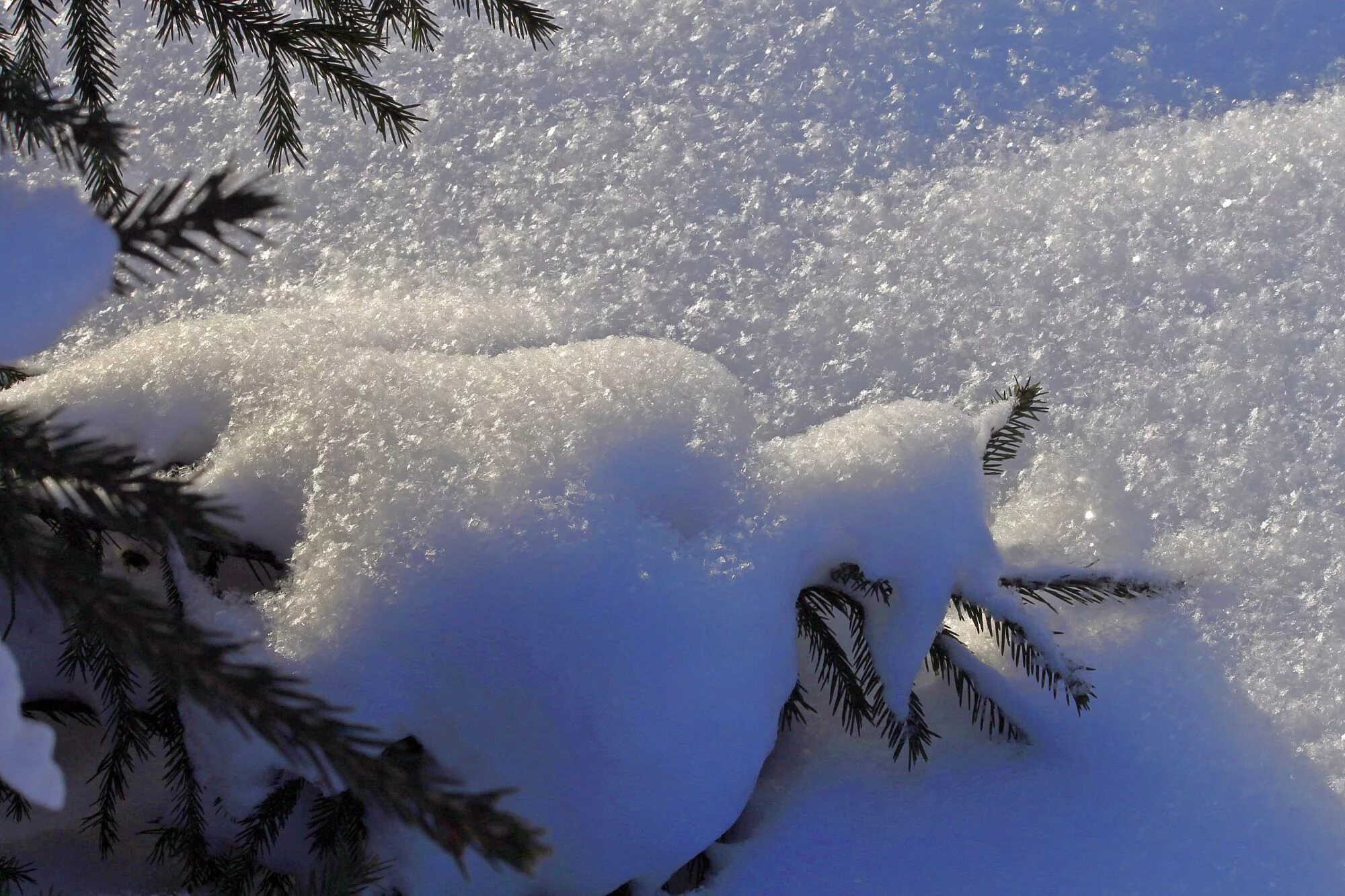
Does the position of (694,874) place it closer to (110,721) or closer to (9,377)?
(110,721)

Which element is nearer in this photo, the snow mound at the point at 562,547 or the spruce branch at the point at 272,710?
the spruce branch at the point at 272,710

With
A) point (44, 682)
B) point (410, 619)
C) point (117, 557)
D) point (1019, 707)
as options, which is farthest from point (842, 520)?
point (44, 682)

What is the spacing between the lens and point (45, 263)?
2.58ft

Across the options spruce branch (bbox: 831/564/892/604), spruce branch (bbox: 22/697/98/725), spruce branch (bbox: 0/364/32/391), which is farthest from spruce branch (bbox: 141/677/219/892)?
spruce branch (bbox: 831/564/892/604)

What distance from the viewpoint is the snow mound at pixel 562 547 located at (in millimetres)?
1341

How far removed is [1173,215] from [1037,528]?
2.72 ft

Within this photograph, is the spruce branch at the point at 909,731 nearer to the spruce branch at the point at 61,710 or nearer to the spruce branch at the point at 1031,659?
the spruce branch at the point at 1031,659

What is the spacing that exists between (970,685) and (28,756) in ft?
4.30

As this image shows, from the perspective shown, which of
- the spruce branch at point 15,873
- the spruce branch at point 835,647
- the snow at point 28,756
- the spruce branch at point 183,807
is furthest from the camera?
the spruce branch at point 835,647

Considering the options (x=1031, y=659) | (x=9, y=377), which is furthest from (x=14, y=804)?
(x=1031, y=659)

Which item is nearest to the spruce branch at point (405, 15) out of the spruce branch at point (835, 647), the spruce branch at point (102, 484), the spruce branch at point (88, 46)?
the spruce branch at point (88, 46)

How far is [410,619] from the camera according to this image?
1326mm

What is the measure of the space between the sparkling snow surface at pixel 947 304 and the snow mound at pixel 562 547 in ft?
0.06

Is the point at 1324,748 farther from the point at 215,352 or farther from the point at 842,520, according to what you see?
the point at 215,352
